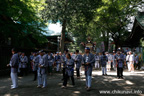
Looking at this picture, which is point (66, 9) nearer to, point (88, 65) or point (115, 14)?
point (115, 14)

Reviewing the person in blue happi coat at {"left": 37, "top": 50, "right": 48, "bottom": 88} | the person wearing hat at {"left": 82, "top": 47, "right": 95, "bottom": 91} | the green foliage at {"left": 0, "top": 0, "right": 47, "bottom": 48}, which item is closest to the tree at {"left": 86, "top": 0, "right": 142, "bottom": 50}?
the green foliage at {"left": 0, "top": 0, "right": 47, "bottom": 48}

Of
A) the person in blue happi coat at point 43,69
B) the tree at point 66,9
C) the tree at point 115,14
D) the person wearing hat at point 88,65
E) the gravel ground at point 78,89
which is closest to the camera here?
the gravel ground at point 78,89

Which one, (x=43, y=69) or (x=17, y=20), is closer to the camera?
(x=43, y=69)

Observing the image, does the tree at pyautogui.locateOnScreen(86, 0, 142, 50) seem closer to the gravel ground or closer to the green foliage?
the green foliage

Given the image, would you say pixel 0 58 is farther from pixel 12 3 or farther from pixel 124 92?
pixel 124 92

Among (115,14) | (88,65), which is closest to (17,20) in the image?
(88,65)

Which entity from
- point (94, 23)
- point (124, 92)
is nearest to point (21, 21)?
point (124, 92)

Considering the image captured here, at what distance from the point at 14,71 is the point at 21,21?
804 cm

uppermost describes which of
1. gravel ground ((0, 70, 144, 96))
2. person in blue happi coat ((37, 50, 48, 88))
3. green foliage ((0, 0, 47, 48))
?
green foliage ((0, 0, 47, 48))

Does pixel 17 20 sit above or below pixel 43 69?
above

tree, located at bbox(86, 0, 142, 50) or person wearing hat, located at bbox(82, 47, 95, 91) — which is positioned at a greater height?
tree, located at bbox(86, 0, 142, 50)

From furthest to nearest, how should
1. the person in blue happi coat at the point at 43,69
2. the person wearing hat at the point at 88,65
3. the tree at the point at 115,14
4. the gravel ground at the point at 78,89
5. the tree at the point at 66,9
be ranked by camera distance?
the tree at the point at 115,14
the tree at the point at 66,9
the person in blue happi coat at the point at 43,69
the person wearing hat at the point at 88,65
the gravel ground at the point at 78,89

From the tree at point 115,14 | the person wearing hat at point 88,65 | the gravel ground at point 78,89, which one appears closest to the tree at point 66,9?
the tree at point 115,14

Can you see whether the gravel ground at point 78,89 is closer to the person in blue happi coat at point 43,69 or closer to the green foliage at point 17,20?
the person in blue happi coat at point 43,69
